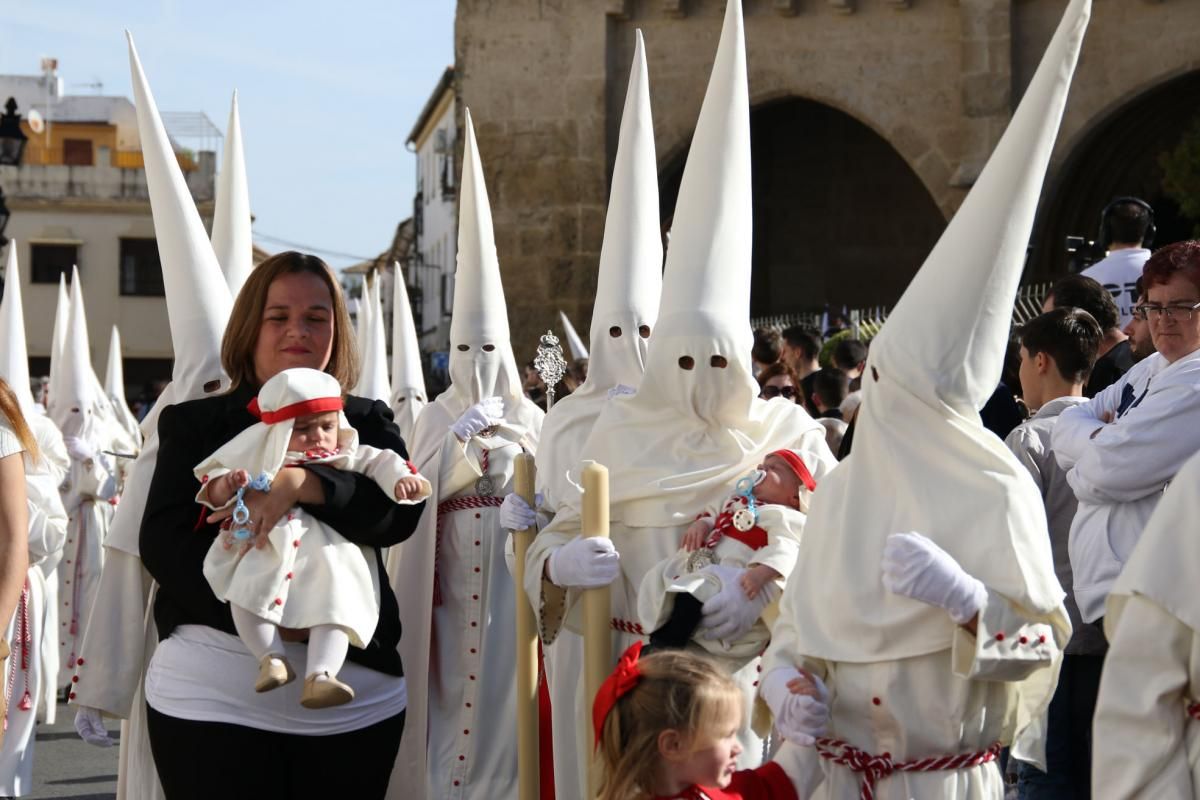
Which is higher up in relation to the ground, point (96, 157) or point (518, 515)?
point (96, 157)

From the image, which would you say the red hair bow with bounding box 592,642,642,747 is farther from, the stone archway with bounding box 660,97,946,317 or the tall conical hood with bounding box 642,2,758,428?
the stone archway with bounding box 660,97,946,317

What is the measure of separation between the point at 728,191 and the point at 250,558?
2319 mm

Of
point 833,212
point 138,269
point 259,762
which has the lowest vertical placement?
point 259,762

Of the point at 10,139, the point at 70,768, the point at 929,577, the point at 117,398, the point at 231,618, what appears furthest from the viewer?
the point at 117,398

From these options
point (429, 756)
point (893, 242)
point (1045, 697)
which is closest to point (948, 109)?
point (893, 242)

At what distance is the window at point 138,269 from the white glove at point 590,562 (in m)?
46.7

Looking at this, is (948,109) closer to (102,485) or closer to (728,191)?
(102,485)

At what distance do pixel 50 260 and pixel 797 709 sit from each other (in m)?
49.3

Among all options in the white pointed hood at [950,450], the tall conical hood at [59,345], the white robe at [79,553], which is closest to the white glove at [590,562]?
the white pointed hood at [950,450]

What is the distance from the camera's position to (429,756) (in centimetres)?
786

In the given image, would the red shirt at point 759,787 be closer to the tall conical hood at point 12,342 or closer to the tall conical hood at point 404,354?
the tall conical hood at point 404,354

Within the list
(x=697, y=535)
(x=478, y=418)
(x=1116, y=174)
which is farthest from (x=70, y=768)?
(x=1116, y=174)

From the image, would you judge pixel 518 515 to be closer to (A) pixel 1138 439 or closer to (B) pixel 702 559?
(B) pixel 702 559

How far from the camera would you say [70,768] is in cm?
927
